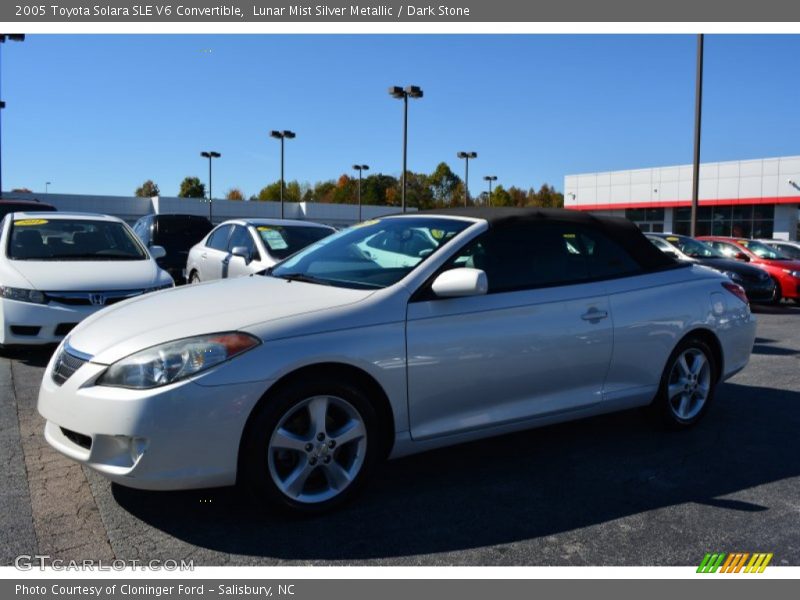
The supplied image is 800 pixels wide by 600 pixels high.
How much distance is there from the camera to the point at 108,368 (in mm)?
3447

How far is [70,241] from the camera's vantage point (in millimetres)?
8508

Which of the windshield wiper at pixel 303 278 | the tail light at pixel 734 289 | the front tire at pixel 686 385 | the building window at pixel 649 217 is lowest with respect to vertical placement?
the front tire at pixel 686 385

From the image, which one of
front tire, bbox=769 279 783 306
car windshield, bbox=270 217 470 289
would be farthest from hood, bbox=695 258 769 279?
car windshield, bbox=270 217 470 289

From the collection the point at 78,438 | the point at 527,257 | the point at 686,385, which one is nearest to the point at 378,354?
the point at 527,257

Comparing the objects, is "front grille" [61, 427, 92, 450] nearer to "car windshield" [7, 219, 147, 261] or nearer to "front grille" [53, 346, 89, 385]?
"front grille" [53, 346, 89, 385]

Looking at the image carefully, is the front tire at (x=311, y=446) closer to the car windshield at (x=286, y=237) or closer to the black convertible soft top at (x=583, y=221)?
the black convertible soft top at (x=583, y=221)

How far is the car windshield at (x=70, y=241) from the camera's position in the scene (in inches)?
321

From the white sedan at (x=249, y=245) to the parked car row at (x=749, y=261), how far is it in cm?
776

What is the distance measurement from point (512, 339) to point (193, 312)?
1.76 metres

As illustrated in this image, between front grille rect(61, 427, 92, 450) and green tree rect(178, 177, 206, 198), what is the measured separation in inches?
4589

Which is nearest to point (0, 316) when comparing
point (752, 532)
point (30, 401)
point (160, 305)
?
point (30, 401)

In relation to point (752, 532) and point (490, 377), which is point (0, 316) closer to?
point (490, 377)

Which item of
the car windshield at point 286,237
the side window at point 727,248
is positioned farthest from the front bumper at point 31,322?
the side window at point 727,248

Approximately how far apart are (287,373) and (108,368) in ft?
2.76
